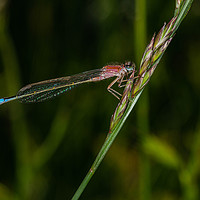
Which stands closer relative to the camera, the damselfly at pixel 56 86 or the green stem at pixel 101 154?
the green stem at pixel 101 154

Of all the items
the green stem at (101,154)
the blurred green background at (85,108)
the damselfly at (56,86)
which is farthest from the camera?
the blurred green background at (85,108)

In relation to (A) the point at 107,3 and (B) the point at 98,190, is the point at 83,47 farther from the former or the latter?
(B) the point at 98,190

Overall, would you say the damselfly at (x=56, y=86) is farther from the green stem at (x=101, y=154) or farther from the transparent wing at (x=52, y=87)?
the green stem at (x=101, y=154)

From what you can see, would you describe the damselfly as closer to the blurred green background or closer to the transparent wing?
the transparent wing

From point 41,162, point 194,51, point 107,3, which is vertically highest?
point 107,3

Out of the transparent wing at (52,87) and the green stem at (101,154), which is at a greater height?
the transparent wing at (52,87)

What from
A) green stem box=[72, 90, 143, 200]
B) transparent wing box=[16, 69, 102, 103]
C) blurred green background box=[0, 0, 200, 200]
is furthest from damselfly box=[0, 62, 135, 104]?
green stem box=[72, 90, 143, 200]

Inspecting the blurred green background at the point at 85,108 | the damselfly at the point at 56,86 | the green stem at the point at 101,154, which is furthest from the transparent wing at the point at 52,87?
the green stem at the point at 101,154

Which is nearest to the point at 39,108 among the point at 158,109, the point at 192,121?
the point at 158,109
